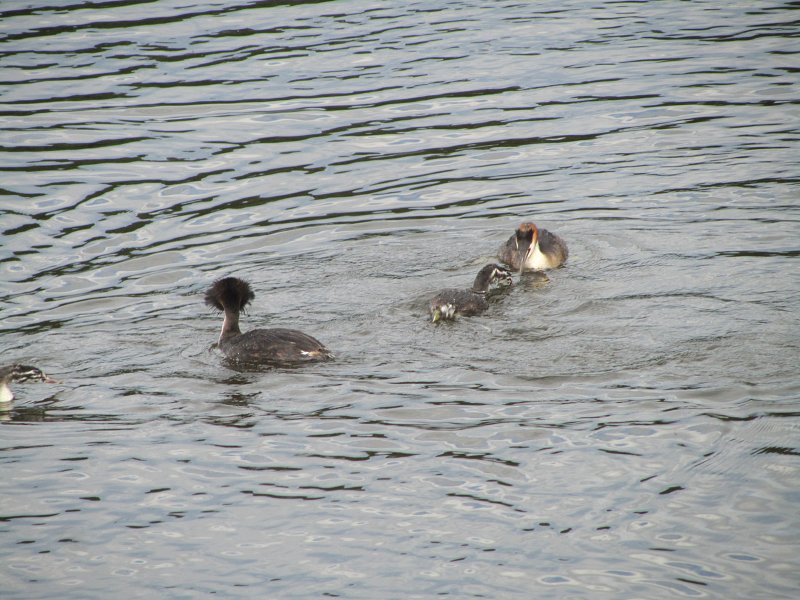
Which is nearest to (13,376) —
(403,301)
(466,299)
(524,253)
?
(403,301)

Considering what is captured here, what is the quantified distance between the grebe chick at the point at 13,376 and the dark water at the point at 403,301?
15 centimetres

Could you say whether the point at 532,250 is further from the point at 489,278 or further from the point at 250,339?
the point at 250,339

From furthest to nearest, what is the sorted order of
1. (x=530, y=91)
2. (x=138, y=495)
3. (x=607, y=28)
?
(x=607, y=28) → (x=530, y=91) → (x=138, y=495)

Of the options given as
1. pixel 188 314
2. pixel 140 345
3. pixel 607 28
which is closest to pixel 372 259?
pixel 188 314

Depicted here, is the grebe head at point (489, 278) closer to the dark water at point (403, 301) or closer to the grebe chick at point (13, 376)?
the dark water at point (403, 301)

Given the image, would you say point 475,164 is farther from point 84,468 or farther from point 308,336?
point 84,468

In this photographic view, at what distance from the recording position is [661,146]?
16.5 m

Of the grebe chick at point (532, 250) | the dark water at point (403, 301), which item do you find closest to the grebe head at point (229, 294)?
the dark water at point (403, 301)

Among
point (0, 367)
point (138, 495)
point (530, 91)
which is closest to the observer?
point (138, 495)

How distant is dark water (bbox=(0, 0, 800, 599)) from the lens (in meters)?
7.20

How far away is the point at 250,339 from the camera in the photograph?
422 inches

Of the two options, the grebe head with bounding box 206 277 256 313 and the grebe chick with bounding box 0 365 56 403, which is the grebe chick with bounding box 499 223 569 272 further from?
the grebe chick with bounding box 0 365 56 403

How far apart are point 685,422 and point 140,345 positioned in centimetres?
535

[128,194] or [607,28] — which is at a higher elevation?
[607,28]
